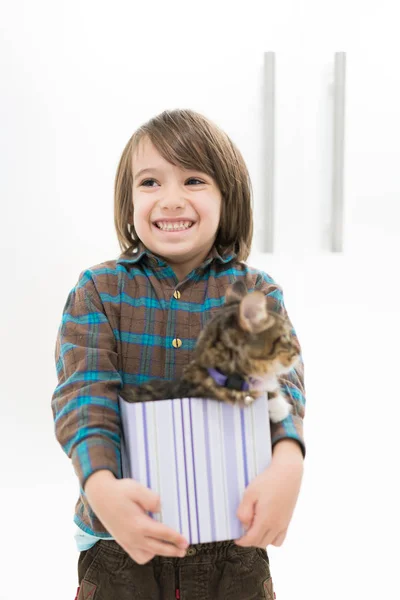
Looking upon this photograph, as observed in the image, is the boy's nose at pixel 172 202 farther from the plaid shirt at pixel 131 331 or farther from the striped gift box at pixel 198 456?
the striped gift box at pixel 198 456

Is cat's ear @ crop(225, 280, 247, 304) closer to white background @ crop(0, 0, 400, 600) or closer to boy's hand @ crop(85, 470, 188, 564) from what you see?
boy's hand @ crop(85, 470, 188, 564)

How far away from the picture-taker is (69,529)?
1.39m

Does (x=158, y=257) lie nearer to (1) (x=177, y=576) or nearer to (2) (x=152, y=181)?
(2) (x=152, y=181)

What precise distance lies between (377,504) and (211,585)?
0.68 meters

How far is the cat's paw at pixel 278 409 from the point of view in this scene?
0.76 metres

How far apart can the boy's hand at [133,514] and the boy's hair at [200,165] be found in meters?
0.36

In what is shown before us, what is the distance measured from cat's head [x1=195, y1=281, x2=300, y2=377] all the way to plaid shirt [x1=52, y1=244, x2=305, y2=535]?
0.39 ft

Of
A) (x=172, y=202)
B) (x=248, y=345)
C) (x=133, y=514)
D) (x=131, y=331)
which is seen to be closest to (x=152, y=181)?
(x=172, y=202)

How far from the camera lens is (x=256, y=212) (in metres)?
1.35

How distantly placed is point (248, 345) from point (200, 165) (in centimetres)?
32

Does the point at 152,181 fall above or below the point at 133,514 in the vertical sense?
above

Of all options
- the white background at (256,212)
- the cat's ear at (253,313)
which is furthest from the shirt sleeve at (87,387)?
the white background at (256,212)

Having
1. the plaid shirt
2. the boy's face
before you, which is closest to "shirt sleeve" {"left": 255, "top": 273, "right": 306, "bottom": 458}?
the plaid shirt

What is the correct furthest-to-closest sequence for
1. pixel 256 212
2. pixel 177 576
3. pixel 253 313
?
pixel 256 212 → pixel 177 576 → pixel 253 313
